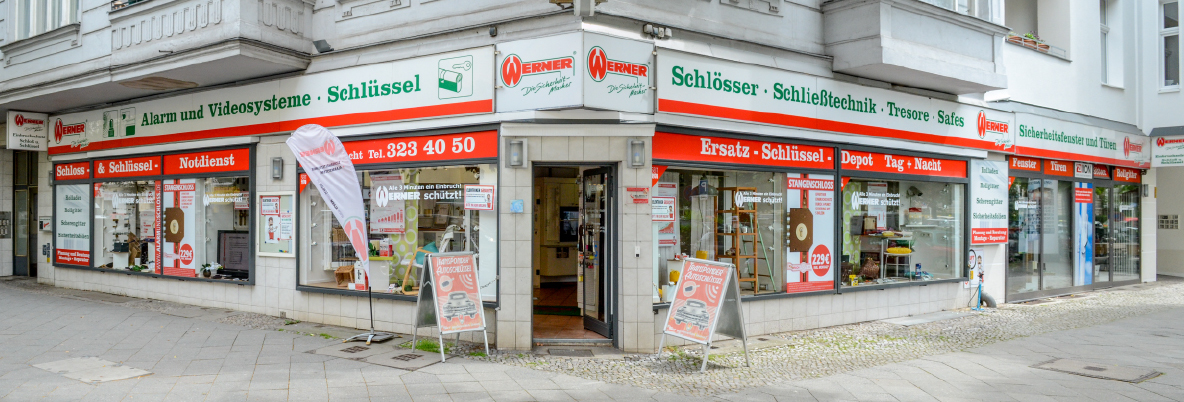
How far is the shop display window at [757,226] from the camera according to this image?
857 cm

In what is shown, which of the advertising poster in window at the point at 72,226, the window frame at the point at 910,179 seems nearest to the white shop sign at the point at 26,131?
the advertising poster in window at the point at 72,226

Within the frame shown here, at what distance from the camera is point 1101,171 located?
47.3 ft

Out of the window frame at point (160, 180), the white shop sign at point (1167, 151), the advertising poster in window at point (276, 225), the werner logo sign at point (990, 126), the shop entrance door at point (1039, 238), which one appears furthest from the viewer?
the white shop sign at point (1167, 151)

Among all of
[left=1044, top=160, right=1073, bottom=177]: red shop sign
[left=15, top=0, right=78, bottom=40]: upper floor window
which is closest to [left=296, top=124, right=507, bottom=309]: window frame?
[left=15, top=0, right=78, bottom=40]: upper floor window

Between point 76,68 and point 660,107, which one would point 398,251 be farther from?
point 76,68

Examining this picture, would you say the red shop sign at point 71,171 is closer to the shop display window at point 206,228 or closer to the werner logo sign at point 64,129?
the werner logo sign at point 64,129

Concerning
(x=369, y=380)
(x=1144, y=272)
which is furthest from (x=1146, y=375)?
(x=1144, y=272)

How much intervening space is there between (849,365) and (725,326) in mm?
1385

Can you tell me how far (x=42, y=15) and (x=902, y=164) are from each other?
50.1ft

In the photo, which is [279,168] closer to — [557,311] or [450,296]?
[450,296]

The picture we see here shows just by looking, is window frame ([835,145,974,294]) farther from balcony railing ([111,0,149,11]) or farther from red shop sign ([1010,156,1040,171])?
balcony railing ([111,0,149,11])

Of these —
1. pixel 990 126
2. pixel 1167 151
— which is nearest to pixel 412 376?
pixel 990 126

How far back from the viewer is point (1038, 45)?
1292 cm

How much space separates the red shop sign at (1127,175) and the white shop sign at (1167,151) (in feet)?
1.18
